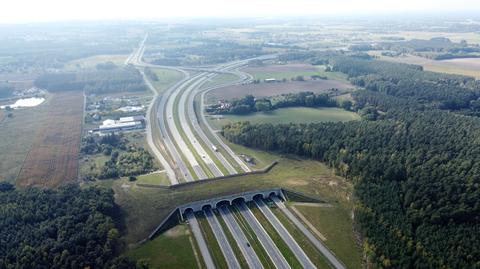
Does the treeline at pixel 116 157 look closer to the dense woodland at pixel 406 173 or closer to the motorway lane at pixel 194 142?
the motorway lane at pixel 194 142

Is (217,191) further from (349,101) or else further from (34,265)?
(349,101)

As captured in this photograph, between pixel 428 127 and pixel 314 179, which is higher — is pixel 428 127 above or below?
above

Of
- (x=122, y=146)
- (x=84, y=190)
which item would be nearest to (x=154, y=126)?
(x=122, y=146)

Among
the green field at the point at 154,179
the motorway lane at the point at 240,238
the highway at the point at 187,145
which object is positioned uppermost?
the highway at the point at 187,145

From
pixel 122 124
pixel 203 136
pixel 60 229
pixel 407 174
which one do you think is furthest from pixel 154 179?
pixel 407 174

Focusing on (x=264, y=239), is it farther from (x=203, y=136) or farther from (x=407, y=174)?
(x=203, y=136)

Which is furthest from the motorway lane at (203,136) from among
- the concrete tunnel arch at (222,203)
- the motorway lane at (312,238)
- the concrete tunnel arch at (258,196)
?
the motorway lane at (312,238)
